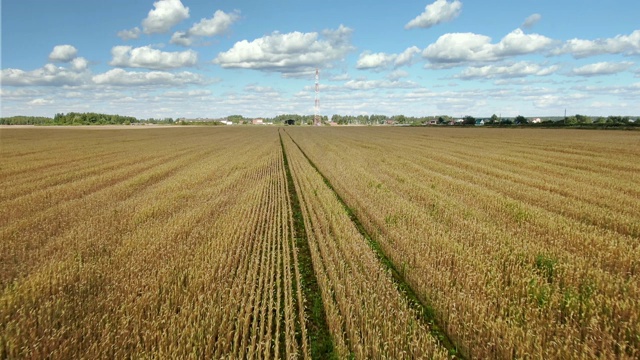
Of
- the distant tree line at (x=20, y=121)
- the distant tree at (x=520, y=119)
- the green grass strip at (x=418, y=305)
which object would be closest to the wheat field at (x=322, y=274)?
the green grass strip at (x=418, y=305)

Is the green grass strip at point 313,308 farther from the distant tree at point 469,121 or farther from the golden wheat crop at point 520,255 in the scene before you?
the distant tree at point 469,121

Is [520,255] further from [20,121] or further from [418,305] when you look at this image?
[20,121]

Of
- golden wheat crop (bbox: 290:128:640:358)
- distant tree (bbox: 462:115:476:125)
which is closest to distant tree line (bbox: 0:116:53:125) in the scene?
distant tree (bbox: 462:115:476:125)

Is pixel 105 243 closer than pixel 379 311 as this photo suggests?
No

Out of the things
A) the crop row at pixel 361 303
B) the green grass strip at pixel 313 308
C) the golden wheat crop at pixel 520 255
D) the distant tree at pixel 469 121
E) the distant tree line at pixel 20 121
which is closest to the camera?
the crop row at pixel 361 303

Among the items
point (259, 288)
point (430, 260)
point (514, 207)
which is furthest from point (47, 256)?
point (514, 207)

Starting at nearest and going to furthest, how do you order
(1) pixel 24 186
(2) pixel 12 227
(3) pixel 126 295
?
(3) pixel 126 295
(2) pixel 12 227
(1) pixel 24 186

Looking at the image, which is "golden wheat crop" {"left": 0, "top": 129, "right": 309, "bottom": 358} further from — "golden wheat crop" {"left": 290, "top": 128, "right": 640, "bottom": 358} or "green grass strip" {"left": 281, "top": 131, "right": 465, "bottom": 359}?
"golden wheat crop" {"left": 290, "top": 128, "right": 640, "bottom": 358}

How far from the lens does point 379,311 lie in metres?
5.39

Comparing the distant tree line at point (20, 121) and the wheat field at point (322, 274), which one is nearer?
the wheat field at point (322, 274)

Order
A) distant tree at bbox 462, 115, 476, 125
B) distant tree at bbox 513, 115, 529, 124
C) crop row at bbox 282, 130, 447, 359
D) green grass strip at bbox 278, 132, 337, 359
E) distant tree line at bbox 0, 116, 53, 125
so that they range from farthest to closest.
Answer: distant tree line at bbox 0, 116, 53, 125, distant tree at bbox 462, 115, 476, 125, distant tree at bbox 513, 115, 529, 124, green grass strip at bbox 278, 132, 337, 359, crop row at bbox 282, 130, 447, 359

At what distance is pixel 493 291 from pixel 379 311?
199 centimetres

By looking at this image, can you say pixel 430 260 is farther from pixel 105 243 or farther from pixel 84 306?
→ pixel 105 243

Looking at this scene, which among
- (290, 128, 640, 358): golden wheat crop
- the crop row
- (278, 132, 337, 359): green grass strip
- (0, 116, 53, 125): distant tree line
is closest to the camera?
the crop row
